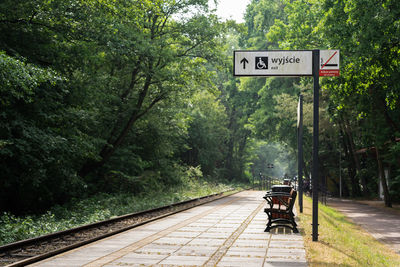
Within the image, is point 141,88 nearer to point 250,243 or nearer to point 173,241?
point 173,241

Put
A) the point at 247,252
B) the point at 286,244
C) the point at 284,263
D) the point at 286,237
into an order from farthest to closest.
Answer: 1. the point at 286,237
2. the point at 286,244
3. the point at 247,252
4. the point at 284,263

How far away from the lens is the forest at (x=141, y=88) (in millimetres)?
15195

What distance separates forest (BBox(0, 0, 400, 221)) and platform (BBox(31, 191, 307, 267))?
17.8ft

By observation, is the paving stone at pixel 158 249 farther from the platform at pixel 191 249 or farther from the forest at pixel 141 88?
the forest at pixel 141 88

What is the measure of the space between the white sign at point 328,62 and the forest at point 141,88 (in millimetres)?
6294

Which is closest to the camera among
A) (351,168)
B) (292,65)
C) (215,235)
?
(292,65)

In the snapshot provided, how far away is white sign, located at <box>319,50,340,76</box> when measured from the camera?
358 inches

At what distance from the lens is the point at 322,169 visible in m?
46.1

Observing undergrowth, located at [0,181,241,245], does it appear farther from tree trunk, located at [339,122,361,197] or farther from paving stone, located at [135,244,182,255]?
tree trunk, located at [339,122,361,197]

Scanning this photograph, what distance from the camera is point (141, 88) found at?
1027 inches

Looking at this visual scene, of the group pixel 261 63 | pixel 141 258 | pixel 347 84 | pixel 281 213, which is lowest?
pixel 141 258

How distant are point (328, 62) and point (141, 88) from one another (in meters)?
17.9

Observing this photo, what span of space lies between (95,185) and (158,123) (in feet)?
20.0

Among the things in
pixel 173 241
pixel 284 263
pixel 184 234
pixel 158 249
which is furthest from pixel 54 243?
pixel 284 263
